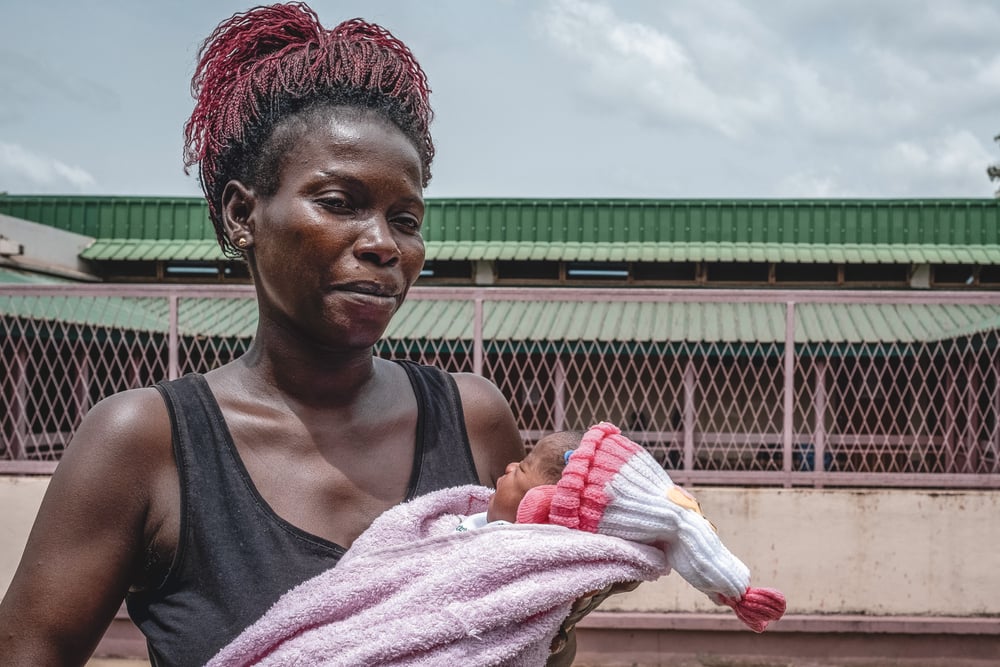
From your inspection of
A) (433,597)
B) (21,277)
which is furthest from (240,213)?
(21,277)

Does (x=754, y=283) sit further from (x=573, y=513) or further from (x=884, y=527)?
(x=573, y=513)

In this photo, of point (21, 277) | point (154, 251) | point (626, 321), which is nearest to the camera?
point (626, 321)

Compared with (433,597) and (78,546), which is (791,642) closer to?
(433,597)

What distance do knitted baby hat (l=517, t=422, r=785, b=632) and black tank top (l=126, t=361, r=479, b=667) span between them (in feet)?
1.08

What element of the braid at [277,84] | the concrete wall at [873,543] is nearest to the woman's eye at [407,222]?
the braid at [277,84]

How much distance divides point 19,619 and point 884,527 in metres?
5.16

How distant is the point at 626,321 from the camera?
773 centimetres

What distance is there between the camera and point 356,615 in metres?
0.97

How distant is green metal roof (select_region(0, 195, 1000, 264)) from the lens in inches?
367

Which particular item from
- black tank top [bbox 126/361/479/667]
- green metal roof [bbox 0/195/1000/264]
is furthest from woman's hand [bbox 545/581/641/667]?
green metal roof [bbox 0/195/1000/264]

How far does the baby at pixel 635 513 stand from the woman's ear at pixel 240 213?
514 millimetres

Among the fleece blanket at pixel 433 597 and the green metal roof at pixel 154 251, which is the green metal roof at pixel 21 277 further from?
the fleece blanket at pixel 433 597

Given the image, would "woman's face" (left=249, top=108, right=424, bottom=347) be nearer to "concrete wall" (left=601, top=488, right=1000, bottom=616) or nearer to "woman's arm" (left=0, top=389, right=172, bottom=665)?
"woman's arm" (left=0, top=389, right=172, bottom=665)

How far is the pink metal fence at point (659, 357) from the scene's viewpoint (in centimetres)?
509
